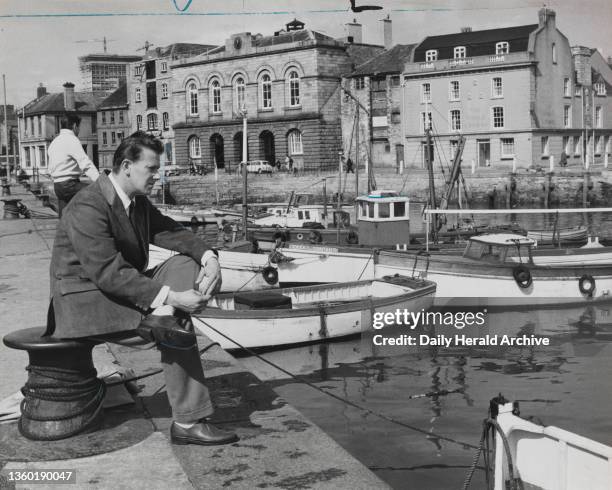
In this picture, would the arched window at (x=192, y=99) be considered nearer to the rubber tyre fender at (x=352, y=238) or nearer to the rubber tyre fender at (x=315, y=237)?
the rubber tyre fender at (x=315, y=237)

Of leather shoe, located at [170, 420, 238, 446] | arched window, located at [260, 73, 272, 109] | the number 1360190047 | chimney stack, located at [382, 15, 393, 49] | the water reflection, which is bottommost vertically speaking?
the water reflection

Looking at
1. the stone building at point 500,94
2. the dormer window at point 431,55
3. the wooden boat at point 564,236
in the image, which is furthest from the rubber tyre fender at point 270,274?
the dormer window at point 431,55

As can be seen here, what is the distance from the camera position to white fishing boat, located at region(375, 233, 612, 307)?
18719 mm

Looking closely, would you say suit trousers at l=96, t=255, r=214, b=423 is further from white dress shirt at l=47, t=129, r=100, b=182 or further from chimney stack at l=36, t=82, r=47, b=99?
chimney stack at l=36, t=82, r=47, b=99

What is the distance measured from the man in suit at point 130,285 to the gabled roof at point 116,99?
7135 cm

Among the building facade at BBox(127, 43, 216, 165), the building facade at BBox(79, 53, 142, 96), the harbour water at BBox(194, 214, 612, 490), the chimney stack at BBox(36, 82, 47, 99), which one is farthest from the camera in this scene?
the building facade at BBox(79, 53, 142, 96)

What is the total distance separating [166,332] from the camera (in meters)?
3.97

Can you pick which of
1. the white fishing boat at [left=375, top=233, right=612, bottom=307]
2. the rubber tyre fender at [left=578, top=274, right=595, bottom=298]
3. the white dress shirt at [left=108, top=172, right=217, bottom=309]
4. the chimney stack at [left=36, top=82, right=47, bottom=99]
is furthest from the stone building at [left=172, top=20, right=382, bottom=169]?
the white dress shirt at [left=108, top=172, right=217, bottom=309]

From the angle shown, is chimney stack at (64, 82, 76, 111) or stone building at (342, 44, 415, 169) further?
chimney stack at (64, 82, 76, 111)

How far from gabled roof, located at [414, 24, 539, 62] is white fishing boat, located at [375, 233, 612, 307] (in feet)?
104

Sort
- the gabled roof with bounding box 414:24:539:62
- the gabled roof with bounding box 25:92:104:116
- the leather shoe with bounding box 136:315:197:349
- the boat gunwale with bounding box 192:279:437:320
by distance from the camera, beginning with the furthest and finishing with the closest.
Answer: the gabled roof with bounding box 25:92:104:116 → the gabled roof with bounding box 414:24:539:62 → the boat gunwale with bounding box 192:279:437:320 → the leather shoe with bounding box 136:315:197:349

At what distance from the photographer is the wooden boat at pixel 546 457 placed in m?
3.50

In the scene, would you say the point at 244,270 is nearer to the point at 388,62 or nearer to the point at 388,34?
the point at 388,62

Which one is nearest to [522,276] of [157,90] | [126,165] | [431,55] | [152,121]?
[126,165]
